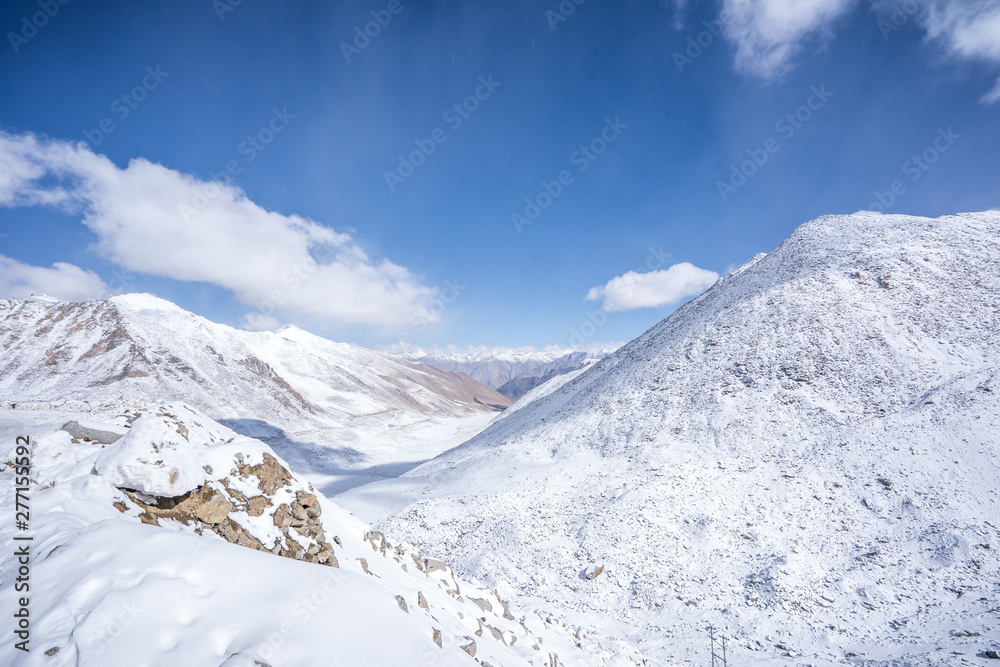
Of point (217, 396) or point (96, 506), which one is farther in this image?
point (217, 396)

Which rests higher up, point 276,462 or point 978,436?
point 978,436

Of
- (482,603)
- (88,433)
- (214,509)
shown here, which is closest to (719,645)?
(482,603)

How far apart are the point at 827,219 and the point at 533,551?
53312 mm

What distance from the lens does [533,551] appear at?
67.4 ft

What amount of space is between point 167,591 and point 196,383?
94.4 meters

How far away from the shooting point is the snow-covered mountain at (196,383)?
2343 inches

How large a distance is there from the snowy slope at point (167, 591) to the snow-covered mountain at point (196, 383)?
40.7 metres

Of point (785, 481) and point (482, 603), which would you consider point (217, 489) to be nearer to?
point (482, 603)

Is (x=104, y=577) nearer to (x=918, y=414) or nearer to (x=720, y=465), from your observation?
(x=720, y=465)

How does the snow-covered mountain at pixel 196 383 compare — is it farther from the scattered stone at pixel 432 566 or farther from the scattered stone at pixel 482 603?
the scattered stone at pixel 482 603

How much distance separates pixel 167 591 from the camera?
196 inches

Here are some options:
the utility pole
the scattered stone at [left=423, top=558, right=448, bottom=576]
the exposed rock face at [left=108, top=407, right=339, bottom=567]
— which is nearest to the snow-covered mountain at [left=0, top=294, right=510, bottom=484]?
the scattered stone at [left=423, top=558, right=448, bottom=576]

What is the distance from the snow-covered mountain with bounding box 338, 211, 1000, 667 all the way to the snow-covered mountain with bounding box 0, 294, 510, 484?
28.8 m

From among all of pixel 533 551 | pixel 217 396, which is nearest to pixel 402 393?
pixel 217 396
